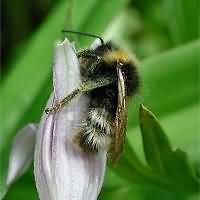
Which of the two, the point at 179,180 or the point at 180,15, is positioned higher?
the point at 180,15

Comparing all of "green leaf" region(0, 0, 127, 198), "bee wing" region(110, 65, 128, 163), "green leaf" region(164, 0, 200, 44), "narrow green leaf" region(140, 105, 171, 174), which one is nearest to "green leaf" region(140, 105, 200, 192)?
"narrow green leaf" region(140, 105, 171, 174)

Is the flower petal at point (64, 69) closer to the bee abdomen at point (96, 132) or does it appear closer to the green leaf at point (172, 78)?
the bee abdomen at point (96, 132)

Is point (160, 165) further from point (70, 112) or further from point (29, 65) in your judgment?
point (29, 65)

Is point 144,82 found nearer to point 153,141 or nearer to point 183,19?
point 153,141

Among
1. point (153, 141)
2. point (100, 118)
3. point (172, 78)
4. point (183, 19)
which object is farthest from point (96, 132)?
point (183, 19)

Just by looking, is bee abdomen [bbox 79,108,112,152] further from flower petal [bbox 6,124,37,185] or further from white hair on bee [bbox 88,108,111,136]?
flower petal [bbox 6,124,37,185]

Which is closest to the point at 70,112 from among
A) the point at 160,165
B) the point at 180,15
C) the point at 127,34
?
the point at 160,165

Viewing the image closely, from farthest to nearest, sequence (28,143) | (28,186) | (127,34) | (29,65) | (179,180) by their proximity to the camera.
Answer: (127,34) → (29,65) → (28,186) → (179,180) → (28,143)

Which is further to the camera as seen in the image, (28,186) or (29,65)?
(29,65)
